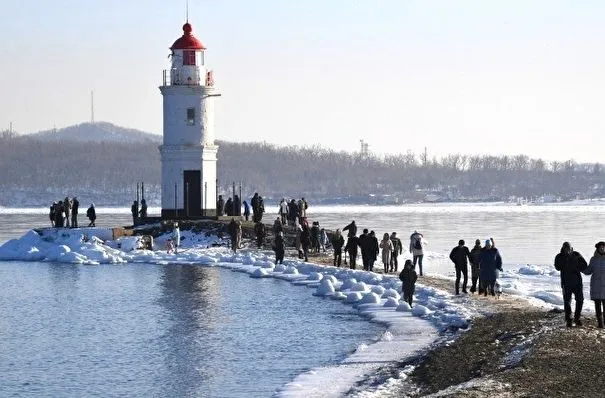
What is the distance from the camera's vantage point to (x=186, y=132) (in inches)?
2046

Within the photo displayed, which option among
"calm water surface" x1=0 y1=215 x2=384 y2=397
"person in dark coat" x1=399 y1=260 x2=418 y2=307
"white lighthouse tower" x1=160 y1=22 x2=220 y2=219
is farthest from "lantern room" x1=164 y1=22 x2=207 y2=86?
"person in dark coat" x1=399 y1=260 x2=418 y2=307

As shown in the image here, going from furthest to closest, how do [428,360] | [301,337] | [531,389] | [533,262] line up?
[533,262] < [301,337] < [428,360] < [531,389]

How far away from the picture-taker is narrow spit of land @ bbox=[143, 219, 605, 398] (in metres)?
16.6

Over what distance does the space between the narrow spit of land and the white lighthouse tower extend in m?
28.6

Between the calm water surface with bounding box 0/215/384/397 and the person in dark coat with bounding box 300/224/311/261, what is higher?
the person in dark coat with bounding box 300/224/311/261

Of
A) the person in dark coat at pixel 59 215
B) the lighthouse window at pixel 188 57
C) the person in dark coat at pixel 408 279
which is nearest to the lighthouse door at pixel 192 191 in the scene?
the lighthouse window at pixel 188 57

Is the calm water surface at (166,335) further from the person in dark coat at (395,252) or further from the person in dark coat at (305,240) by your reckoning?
the person in dark coat at (395,252)

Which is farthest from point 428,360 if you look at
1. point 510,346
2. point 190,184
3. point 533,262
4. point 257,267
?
A: point 190,184

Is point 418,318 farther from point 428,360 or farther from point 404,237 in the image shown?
point 404,237

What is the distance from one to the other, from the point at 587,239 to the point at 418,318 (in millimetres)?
34064

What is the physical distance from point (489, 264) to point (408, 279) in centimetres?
198

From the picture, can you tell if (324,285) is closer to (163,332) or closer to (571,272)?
(163,332)

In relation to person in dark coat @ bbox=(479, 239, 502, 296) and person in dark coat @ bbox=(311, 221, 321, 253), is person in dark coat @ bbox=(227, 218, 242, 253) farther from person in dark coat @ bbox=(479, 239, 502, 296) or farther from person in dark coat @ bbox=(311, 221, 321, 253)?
person in dark coat @ bbox=(479, 239, 502, 296)

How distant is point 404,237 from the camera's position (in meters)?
61.5
